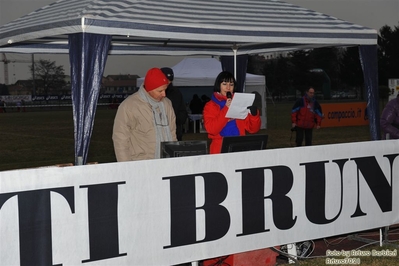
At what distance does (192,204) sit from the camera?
15.6 ft

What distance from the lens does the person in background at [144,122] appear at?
550 cm

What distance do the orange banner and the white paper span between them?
19.6 meters

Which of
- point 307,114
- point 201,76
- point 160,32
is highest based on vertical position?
point 201,76

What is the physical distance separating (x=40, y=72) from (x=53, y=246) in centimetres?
10359

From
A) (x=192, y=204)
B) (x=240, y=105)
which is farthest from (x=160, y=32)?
(x=192, y=204)

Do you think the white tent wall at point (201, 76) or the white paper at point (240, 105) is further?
the white tent wall at point (201, 76)

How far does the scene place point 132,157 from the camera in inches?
224

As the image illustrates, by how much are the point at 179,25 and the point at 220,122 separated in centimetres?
149

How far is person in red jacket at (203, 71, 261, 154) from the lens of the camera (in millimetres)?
5781

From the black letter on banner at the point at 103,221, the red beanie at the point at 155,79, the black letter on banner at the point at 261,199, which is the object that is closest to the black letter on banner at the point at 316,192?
the black letter on banner at the point at 261,199

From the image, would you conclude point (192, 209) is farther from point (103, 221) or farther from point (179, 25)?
point (179, 25)

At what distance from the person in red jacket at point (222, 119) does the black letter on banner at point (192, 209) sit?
37.4 inches

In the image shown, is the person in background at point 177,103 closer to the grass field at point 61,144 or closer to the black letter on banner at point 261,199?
the black letter on banner at point 261,199

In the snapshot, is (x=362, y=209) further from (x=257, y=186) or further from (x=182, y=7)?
(x=182, y=7)
